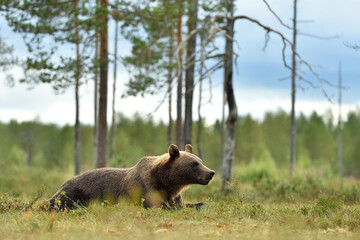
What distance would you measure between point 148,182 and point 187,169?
738 mm

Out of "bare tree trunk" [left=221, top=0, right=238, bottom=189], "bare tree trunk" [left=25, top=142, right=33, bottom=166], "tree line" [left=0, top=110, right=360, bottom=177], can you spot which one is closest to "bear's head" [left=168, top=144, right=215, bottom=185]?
"bare tree trunk" [left=221, top=0, right=238, bottom=189]

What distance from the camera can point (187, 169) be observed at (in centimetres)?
825

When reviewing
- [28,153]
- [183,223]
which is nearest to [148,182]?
[183,223]

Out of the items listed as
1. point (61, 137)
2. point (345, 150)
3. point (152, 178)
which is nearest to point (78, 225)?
point (152, 178)

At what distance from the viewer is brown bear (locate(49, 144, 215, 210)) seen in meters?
8.21

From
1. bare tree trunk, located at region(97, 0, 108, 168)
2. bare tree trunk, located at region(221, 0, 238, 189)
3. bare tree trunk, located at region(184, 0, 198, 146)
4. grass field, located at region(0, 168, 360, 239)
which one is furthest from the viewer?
bare tree trunk, located at region(184, 0, 198, 146)

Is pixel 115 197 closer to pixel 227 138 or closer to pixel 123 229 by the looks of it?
pixel 123 229

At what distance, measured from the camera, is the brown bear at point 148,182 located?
8.21 m

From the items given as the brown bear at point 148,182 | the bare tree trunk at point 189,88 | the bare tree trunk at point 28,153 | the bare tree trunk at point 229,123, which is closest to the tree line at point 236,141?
the bare tree trunk at point 28,153

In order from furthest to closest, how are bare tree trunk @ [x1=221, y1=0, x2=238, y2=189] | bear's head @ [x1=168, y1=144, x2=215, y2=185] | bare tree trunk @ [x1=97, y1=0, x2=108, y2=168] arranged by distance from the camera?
1. bare tree trunk @ [x1=97, y1=0, x2=108, y2=168]
2. bare tree trunk @ [x1=221, y1=0, x2=238, y2=189]
3. bear's head @ [x1=168, y1=144, x2=215, y2=185]

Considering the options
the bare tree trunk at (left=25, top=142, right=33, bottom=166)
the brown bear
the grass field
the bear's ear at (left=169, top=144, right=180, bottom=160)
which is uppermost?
the bear's ear at (left=169, top=144, right=180, bottom=160)

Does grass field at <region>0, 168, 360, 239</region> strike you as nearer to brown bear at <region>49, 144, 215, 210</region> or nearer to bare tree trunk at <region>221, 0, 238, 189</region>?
brown bear at <region>49, 144, 215, 210</region>

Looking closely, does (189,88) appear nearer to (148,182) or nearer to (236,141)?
(148,182)

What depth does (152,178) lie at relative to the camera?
27.4ft
